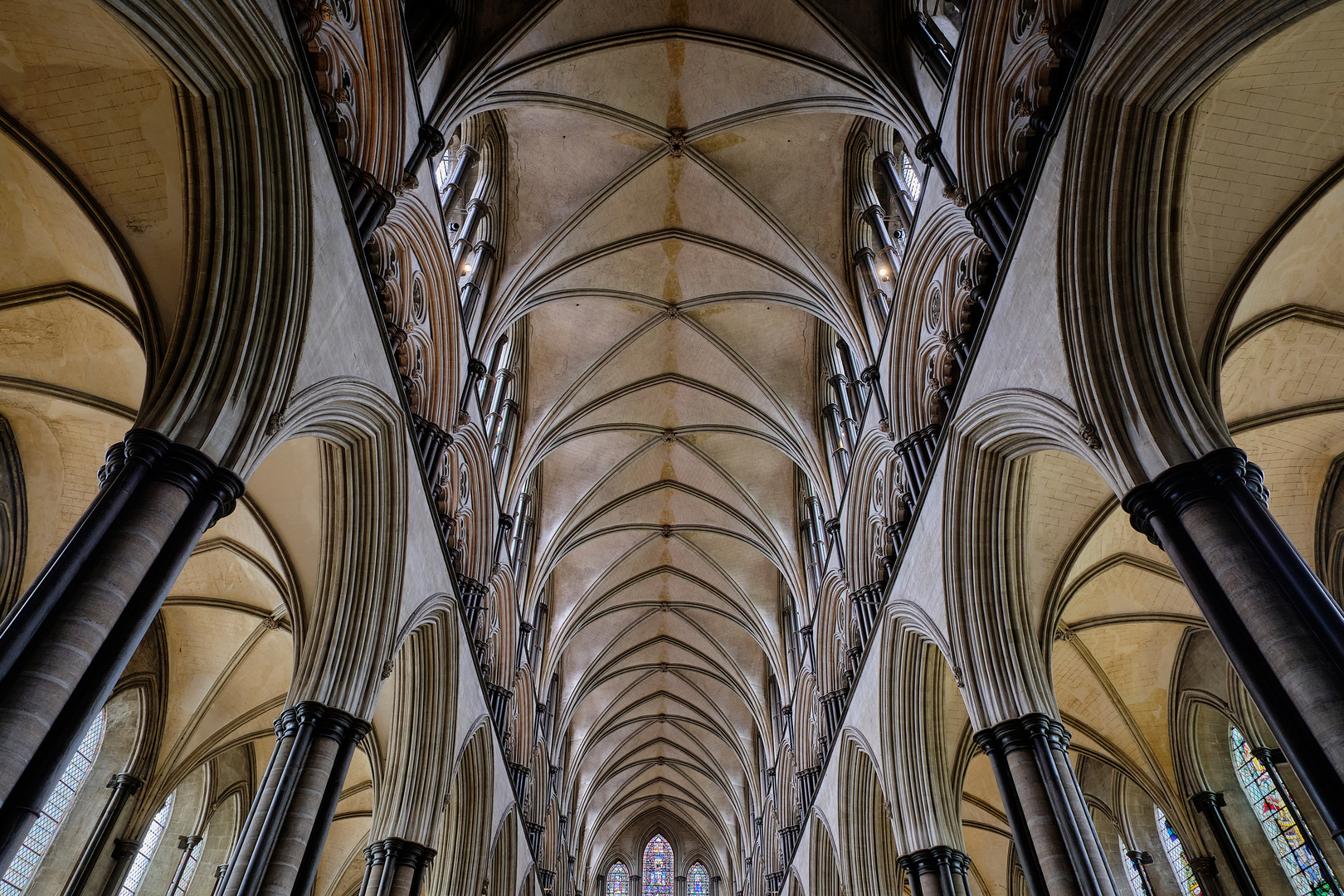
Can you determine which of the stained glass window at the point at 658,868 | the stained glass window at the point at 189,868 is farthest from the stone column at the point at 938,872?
the stained glass window at the point at 658,868

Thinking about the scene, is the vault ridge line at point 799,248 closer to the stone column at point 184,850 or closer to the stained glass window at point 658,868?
the stone column at point 184,850

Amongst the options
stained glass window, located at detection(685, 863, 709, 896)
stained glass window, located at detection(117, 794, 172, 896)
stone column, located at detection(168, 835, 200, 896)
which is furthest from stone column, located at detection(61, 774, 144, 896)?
stained glass window, located at detection(685, 863, 709, 896)

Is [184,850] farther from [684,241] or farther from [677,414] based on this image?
[684,241]

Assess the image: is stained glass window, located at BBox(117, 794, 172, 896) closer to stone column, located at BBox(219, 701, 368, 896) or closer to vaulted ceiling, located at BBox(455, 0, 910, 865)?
stone column, located at BBox(219, 701, 368, 896)

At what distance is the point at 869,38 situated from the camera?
1061cm

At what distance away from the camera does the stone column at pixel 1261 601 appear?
418 cm

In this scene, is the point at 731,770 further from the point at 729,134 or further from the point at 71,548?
the point at 71,548

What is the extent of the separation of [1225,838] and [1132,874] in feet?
8.64

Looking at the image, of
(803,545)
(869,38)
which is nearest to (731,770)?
(803,545)

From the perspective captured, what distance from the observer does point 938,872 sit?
9602 mm

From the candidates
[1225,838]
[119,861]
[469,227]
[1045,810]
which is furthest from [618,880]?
[1045,810]

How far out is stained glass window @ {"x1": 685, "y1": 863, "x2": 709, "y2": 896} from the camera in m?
27.4

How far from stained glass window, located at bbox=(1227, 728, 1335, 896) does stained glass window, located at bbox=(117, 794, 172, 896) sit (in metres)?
15.2

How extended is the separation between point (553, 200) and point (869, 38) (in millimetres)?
5261
